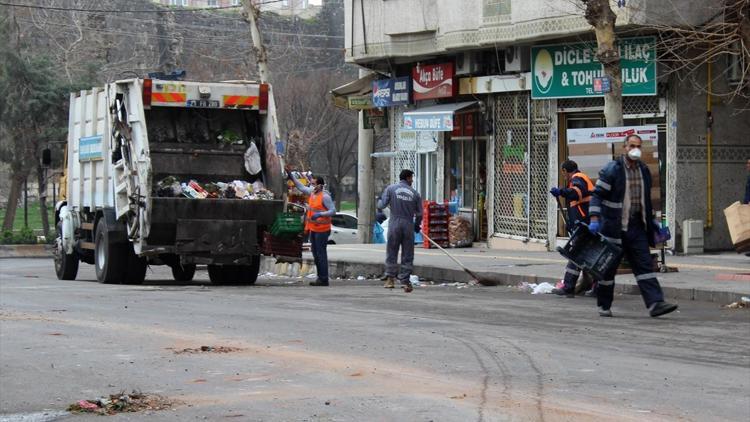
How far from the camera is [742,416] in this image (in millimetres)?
7352

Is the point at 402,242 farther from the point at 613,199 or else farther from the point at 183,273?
the point at 183,273

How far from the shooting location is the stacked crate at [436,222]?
25156mm

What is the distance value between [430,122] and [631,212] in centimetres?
1374

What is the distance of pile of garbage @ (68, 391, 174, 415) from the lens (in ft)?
23.3

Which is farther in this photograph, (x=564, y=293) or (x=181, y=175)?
(x=181, y=175)

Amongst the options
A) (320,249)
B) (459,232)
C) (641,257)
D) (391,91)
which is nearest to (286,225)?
(320,249)

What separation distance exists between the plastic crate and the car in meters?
21.2

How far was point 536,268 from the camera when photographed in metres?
18.9

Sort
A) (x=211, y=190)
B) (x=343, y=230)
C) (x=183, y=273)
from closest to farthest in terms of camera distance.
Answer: (x=211, y=190) → (x=183, y=273) → (x=343, y=230)

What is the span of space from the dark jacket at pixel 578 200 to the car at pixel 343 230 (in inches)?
752

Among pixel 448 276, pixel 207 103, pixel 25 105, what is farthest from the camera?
pixel 25 105

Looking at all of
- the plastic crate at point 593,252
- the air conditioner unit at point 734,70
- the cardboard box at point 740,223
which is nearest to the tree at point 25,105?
the air conditioner unit at point 734,70

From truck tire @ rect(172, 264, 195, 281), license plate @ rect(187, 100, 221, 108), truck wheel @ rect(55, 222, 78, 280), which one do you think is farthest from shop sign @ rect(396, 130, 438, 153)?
license plate @ rect(187, 100, 221, 108)

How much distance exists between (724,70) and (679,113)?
111cm
